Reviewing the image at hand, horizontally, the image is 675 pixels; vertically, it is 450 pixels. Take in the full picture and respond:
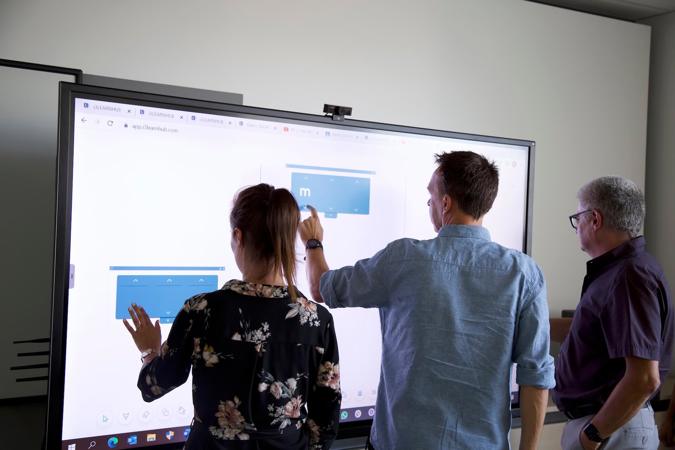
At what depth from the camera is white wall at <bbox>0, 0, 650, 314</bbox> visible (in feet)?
8.38

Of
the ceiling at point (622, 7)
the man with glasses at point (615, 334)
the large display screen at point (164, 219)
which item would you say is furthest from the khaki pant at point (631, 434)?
the ceiling at point (622, 7)

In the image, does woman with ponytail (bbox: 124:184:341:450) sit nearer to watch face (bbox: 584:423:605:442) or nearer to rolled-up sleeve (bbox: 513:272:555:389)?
rolled-up sleeve (bbox: 513:272:555:389)

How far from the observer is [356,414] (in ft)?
7.16

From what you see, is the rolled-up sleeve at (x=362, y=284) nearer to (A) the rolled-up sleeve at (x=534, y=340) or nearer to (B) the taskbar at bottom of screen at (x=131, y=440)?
(A) the rolled-up sleeve at (x=534, y=340)

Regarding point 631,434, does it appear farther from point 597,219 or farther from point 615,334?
point 597,219

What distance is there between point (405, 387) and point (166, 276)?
80 cm

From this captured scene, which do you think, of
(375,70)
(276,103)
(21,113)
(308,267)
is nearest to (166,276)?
(308,267)

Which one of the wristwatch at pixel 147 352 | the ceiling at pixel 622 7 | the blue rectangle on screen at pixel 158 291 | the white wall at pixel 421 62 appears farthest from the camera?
the ceiling at pixel 622 7

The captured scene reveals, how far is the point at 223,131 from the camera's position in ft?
6.43

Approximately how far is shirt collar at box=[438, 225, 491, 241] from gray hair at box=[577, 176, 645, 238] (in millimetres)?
741

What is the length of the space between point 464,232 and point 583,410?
0.96m

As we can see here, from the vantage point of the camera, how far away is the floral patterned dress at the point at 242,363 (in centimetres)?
144

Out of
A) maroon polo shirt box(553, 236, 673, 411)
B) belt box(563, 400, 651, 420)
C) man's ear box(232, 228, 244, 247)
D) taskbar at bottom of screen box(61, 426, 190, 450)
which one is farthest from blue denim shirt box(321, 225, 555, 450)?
taskbar at bottom of screen box(61, 426, 190, 450)

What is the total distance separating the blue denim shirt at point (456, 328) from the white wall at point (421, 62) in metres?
1.53
